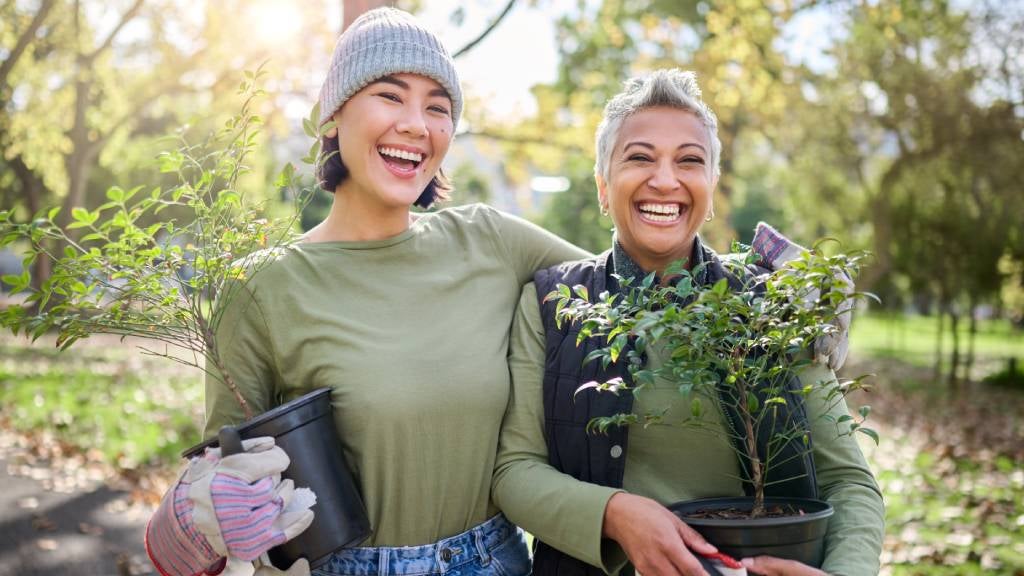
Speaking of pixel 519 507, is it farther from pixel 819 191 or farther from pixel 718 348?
→ pixel 819 191

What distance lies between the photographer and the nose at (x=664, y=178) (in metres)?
2.34

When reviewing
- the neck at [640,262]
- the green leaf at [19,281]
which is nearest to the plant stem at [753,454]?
the neck at [640,262]

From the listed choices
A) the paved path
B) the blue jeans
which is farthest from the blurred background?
the blue jeans

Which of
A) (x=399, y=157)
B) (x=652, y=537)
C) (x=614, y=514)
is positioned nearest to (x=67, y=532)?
(x=399, y=157)

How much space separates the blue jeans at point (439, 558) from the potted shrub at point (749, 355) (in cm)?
55

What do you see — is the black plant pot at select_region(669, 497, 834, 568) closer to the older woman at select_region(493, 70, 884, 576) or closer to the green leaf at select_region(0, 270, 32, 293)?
the older woman at select_region(493, 70, 884, 576)

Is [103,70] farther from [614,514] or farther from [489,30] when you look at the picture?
[614,514]

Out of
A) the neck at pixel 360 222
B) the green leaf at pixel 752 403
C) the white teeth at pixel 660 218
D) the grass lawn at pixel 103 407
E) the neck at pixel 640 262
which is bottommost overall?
the grass lawn at pixel 103 407

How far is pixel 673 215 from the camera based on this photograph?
2404mm

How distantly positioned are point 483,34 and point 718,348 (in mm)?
3525

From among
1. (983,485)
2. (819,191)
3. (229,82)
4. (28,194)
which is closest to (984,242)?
(819,191)

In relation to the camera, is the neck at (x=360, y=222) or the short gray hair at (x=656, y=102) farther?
the neck at (x=360, y=222)

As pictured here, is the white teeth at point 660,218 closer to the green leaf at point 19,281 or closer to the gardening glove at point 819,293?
the gardening glove at point 819,293

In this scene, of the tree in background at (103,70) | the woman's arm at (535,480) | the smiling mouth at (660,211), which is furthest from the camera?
the tree in background at (103,70)
